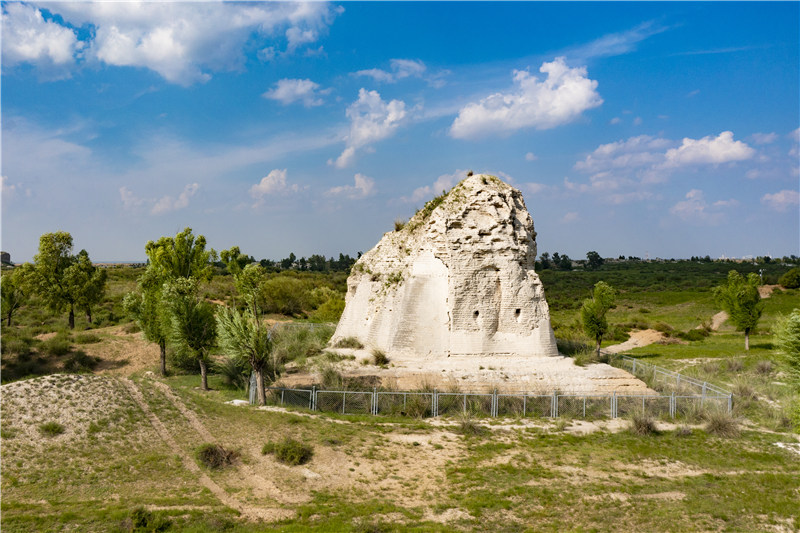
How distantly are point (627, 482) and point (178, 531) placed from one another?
1075cm

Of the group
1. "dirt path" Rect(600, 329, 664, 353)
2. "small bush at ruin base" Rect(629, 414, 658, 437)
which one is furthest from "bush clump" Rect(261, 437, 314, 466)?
"dirt path" Rect(600, 329, 664, 353)

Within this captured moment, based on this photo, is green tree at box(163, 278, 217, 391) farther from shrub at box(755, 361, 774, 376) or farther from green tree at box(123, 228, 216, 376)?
shrub at box(755, 361, 774, 376)

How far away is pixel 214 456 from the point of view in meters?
13.4

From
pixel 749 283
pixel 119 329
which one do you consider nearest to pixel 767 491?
pixel 749 283

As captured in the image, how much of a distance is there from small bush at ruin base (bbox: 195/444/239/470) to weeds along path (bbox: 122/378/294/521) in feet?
0.73

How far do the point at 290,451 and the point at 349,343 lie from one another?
965 centimetres

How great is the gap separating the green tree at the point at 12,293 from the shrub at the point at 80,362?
393 inches

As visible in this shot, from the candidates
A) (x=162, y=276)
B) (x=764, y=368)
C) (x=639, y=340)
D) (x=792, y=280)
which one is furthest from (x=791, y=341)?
(x=792, y=280)

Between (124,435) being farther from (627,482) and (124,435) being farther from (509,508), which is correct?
(627,482)

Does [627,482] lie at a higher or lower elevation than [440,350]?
lower

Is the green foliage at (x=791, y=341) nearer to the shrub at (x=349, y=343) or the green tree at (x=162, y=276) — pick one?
the shrub at (x=349, y=343)

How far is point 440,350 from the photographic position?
20.7 meters

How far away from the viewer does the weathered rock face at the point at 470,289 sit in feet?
68.1

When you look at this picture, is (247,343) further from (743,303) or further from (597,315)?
(743,303)
